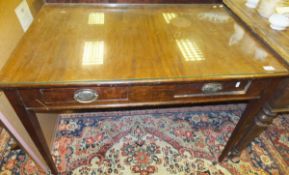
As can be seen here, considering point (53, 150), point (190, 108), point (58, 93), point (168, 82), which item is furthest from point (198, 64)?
point (53, 150)

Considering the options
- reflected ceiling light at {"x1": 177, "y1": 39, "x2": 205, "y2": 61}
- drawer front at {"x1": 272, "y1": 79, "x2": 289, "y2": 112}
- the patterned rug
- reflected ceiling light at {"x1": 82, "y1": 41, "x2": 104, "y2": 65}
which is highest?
reflected ceiling light at {"x1": 82, "y1": 41, "x2": 104, "y2": 65}

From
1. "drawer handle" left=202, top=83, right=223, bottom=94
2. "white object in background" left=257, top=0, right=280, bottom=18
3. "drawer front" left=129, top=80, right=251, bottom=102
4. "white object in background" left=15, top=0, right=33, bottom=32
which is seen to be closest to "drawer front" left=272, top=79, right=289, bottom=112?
"drawer front" left=129, top=80, right=251, bottom=102

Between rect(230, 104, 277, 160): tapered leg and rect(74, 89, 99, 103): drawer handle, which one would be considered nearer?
rect(74, 89, 99, 103): drawer handle

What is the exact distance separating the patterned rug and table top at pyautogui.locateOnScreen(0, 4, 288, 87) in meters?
0.74

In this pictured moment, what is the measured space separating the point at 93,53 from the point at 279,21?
33.3 inches

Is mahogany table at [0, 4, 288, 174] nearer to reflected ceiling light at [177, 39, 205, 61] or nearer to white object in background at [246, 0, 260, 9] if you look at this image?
reflected ceiling light at [177, 39, 205, 61]

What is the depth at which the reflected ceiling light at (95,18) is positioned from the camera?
0.95 meters

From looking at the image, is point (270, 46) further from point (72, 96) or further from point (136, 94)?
point (72, 96)

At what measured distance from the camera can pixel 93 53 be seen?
764 mm

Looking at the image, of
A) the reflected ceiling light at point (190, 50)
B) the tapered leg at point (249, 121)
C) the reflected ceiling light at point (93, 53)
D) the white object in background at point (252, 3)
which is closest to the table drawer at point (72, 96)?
the reflected ceiling light at point (93, 53)

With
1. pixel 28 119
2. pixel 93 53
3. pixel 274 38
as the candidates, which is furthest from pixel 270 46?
pixel 28 119

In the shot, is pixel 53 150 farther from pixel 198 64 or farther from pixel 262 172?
pixel 262 172

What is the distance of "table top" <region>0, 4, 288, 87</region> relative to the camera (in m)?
0.68

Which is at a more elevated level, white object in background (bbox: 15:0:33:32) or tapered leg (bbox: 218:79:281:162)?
white object in background (bbox: 15:0:33:32)
